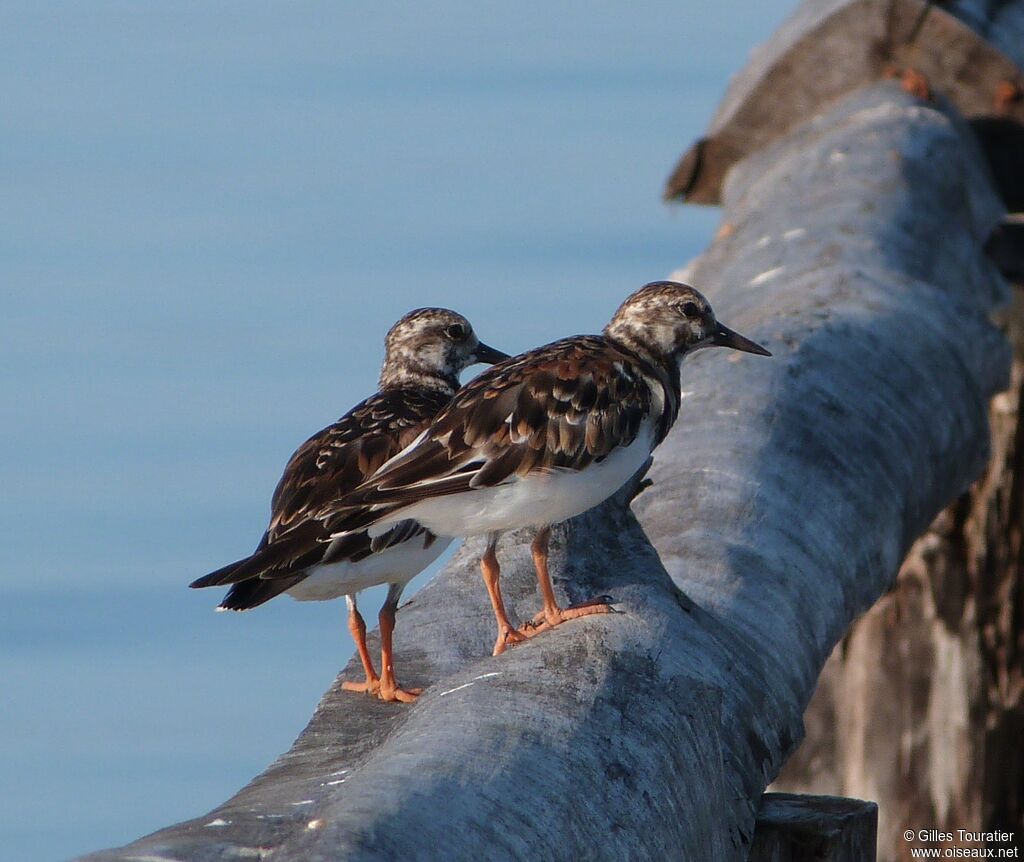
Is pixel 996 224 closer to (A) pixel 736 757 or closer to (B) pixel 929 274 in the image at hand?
(B) pixel 929 274

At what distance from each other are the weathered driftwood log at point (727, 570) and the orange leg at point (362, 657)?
0.18 ft

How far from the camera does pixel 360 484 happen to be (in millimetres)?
4250

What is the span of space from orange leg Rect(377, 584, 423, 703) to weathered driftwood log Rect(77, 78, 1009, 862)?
0.05 meters

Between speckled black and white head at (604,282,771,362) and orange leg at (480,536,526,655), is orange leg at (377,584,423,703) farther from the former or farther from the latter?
speckled black and white head at (604,282,771,362)

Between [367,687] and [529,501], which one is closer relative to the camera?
[367,687]

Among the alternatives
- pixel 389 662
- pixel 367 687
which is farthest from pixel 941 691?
pixel 367 687

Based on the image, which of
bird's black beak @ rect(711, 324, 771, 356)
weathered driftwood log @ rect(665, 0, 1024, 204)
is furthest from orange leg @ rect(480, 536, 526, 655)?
weathered driftwood log @ rect(665, 0, 1024, 204)

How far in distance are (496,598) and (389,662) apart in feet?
0.94

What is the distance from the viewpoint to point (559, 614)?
3627 millimetres

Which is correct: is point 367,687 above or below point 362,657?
below

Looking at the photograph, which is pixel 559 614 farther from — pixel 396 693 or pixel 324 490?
pixel 324 490

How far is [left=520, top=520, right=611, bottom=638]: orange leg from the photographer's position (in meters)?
3.44

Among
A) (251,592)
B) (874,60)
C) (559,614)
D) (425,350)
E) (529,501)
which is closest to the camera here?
(559,614)

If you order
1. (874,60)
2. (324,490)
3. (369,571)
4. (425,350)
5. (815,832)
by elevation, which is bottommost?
(815,832)
